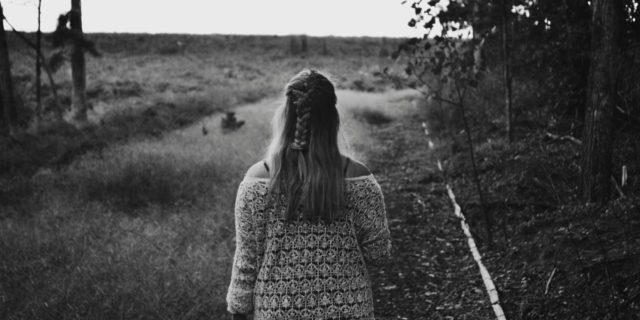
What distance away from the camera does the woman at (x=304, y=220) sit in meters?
2.20

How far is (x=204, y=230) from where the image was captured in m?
6.67

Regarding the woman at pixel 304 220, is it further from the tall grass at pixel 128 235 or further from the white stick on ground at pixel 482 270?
the white stick on ground at pixel 482 270

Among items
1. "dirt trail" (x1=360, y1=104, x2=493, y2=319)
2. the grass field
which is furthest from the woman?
"dirt trail" (x1=360, y1=104, x2=493, y2=319)

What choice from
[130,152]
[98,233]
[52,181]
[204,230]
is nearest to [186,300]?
[204,230]

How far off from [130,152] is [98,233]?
13.9 feet

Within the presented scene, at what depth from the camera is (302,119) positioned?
2197 millimetres

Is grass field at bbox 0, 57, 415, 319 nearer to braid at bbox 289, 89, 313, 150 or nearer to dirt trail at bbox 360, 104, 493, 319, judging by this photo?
braid at bbox 289, 89, 313, 150

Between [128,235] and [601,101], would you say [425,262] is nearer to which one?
[601,101]

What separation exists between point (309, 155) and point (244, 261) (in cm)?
57

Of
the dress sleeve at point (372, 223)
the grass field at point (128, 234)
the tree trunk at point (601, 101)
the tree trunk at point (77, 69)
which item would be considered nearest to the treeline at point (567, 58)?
the tree trunk at point (601, 101)

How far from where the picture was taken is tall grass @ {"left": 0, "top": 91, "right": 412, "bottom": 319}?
15.6 ft

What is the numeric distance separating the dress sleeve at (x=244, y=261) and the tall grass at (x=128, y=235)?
1.77 feet

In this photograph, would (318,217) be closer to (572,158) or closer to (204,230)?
(204,230)

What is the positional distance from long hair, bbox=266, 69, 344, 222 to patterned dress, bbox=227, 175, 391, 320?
7cm
